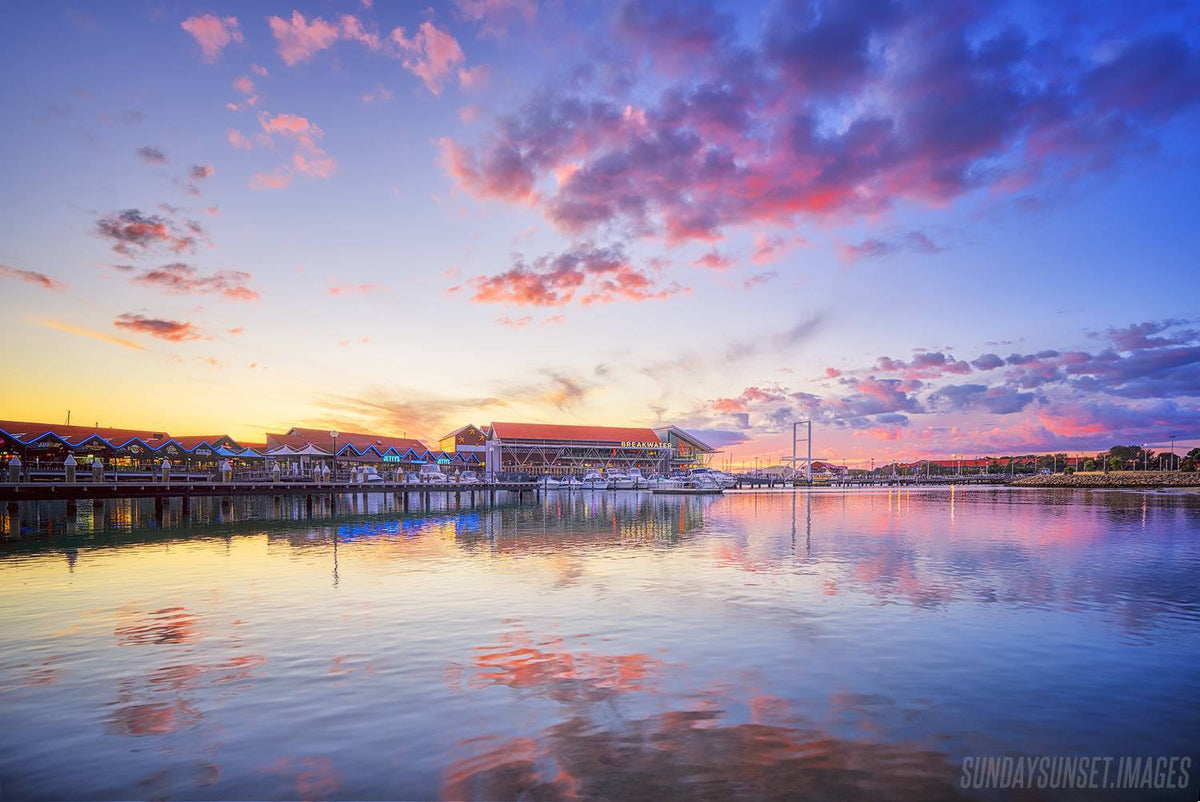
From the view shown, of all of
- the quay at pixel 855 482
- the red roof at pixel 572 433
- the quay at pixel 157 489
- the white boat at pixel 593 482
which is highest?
the red roof at pixel 572 433

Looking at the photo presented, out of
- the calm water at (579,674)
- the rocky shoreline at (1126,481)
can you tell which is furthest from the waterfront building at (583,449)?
the calm water at (579,674)

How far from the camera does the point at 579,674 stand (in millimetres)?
10469

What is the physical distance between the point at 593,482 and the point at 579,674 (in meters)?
86.3

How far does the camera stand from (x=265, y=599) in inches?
657

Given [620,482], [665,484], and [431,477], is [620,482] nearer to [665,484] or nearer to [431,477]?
[665,484]

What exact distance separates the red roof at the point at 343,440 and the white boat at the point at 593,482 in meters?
28.3

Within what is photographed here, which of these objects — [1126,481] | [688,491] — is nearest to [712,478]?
[688,491]

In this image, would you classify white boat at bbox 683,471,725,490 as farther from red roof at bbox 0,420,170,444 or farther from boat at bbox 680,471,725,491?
red roof at bbox 0,420,170,444

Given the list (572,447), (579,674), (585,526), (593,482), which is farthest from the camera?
(572,447)

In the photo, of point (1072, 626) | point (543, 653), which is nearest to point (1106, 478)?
point (1072, 626)

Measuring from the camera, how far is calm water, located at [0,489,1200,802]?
23.7 ft

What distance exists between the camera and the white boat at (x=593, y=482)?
95.2 meters

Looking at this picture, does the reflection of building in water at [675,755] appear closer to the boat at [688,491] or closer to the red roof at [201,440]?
the boat at [688,491]

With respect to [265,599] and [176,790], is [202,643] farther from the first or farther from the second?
[176,790]
